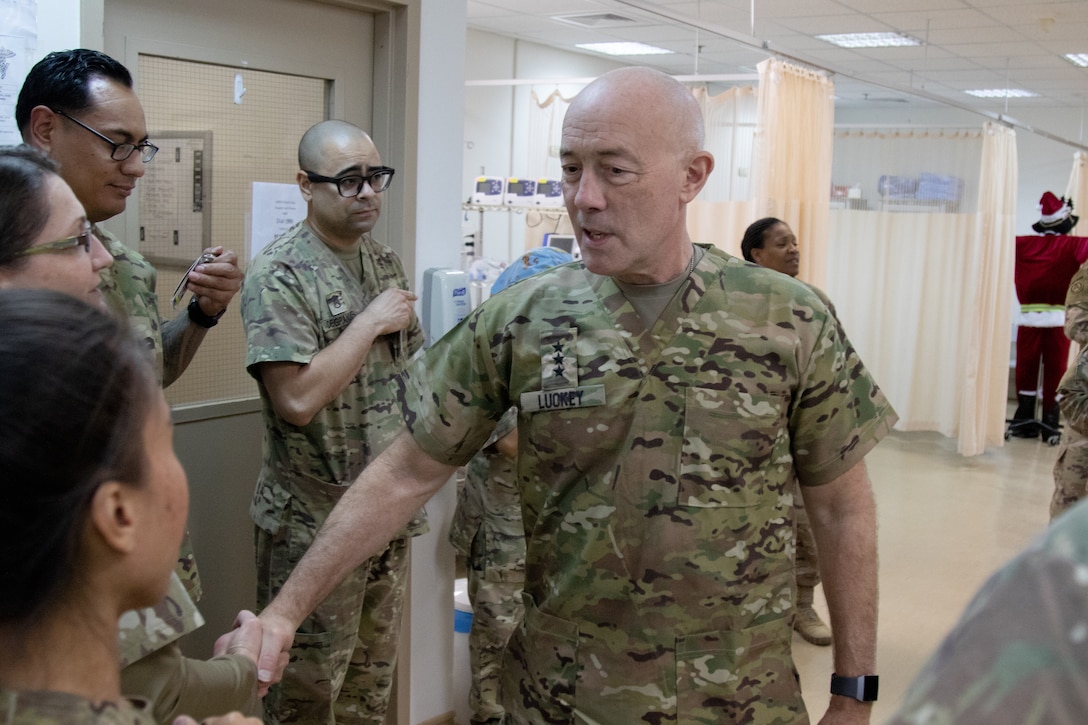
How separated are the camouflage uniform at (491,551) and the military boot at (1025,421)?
720 cm

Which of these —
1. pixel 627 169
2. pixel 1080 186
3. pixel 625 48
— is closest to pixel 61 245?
pixel 627 169

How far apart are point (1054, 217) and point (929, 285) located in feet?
3.60

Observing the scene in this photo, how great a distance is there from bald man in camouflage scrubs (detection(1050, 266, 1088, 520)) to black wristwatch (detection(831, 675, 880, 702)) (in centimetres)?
218

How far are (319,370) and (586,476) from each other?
3.20 ft

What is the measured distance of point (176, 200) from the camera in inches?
105

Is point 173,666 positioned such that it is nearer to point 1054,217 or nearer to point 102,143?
point 102,143

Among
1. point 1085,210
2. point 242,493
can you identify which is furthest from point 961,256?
point 242,493

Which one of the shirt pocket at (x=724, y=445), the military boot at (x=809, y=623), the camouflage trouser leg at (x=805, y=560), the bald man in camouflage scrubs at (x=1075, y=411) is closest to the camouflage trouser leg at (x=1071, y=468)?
the bald man in camouflage scrubs at (x=1075, y=411)

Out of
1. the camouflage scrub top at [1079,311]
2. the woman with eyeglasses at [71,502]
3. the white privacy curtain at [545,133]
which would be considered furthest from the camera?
the white privacy curtain at [545,133]

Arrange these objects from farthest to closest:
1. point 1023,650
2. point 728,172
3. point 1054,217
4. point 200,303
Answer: point 1054,217 < point 728,172 < point 200,303 < point 1023,650

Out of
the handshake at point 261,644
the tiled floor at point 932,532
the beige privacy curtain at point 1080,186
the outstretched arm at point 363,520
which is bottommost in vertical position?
the tiled floor at point 932,532

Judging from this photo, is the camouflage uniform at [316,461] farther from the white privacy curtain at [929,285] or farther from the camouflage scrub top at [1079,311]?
the white privacy curtain at [929,285]

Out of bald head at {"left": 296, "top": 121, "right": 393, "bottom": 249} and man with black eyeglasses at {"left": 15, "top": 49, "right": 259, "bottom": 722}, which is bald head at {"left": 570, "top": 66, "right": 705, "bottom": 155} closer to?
man with black eyeglasses at {"left": 15, "top": 49, "right": 259, "bottom": 722}

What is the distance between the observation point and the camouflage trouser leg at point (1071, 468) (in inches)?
142
